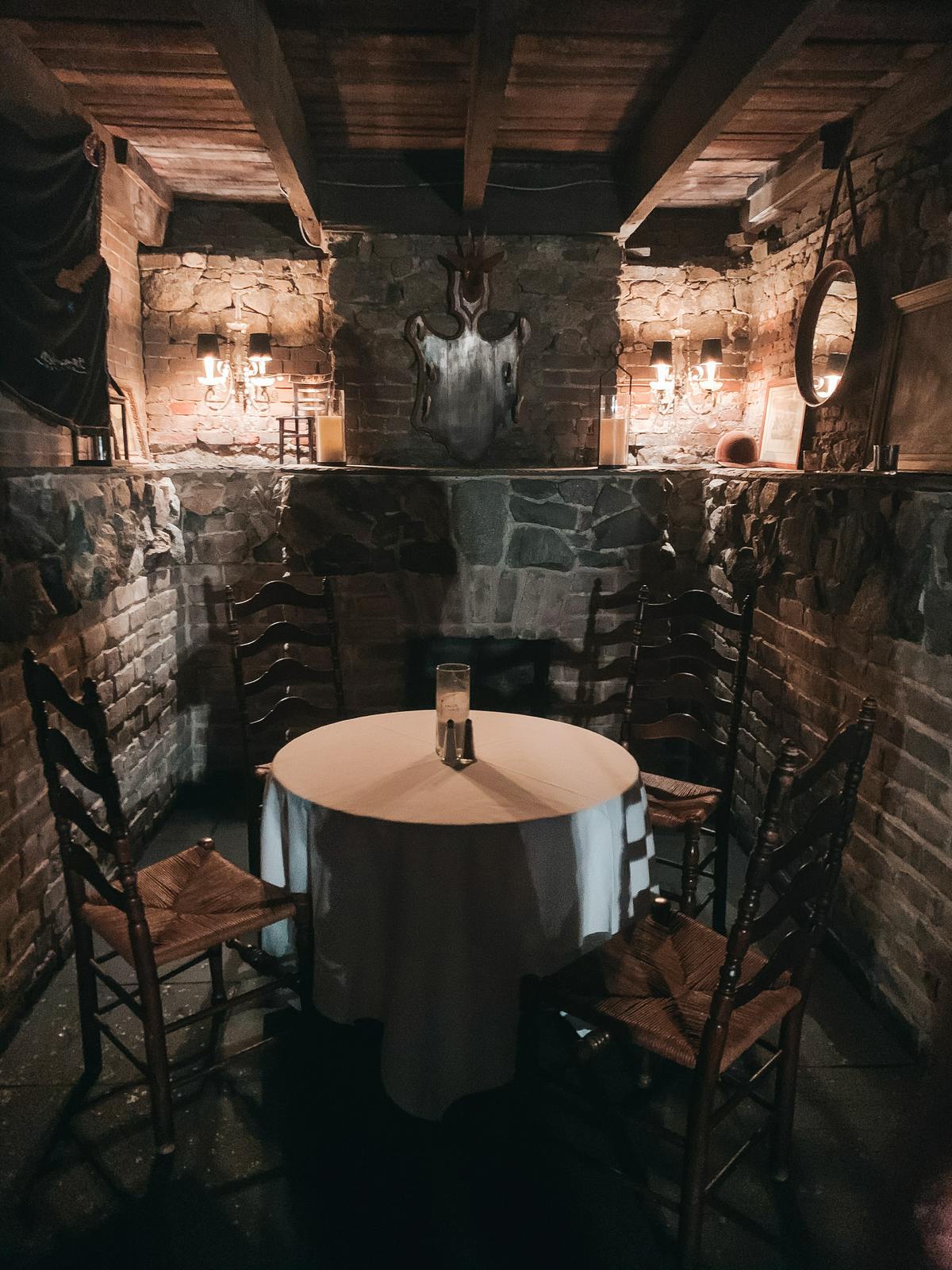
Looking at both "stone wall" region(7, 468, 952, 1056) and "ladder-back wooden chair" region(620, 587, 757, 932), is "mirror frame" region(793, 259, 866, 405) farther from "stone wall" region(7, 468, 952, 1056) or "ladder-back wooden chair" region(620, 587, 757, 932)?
"ladder-back wooden chair" region(620, 587, 757, 932)

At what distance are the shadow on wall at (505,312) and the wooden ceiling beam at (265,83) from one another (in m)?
0.45

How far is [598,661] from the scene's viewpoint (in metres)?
3.61

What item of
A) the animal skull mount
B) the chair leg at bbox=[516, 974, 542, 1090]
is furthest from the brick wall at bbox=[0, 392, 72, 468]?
the chair leg at bbox=[516, 974, 542, 1090]

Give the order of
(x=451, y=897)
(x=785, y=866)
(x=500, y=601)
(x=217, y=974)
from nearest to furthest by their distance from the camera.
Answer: (x=785, y=866), (x=451, y=897), (x=217, y=974), (x=500, y=601)

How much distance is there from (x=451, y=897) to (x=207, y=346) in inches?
129

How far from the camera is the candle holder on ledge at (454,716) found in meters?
2.00

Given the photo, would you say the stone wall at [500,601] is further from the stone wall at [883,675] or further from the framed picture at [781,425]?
the framed picture at [781,425]

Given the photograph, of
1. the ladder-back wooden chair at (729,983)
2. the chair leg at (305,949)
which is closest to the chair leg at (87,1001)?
the chair leg at (305,949)

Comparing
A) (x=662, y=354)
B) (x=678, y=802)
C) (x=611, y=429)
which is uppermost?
(x=662, y=354)

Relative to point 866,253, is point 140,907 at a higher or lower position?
lower

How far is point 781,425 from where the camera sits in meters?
3.73

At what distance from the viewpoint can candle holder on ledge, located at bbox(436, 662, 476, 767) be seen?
1996 mm

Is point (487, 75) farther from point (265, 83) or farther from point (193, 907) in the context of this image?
point (193, 907)

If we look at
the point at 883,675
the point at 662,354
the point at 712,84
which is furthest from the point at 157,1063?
the point at 662,354
